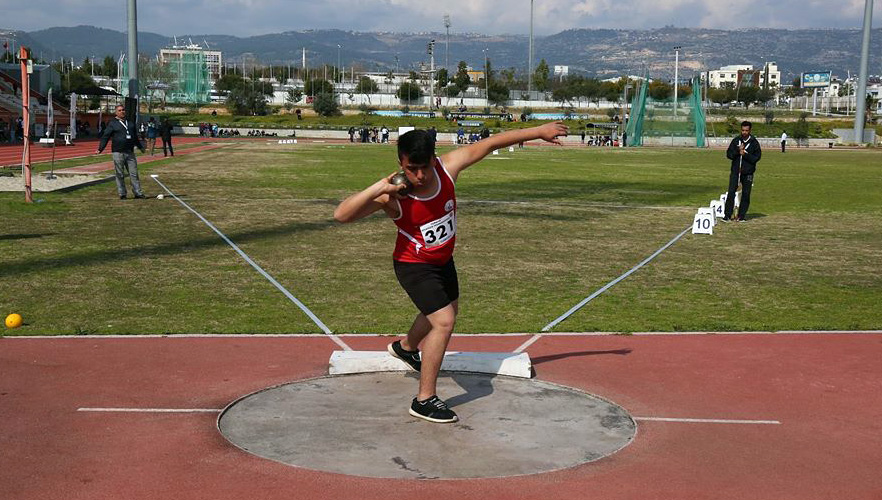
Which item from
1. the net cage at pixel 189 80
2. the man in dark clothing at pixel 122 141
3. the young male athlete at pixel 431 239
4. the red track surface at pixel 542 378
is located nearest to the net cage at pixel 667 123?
the man in dark clothing at pixel 122 141

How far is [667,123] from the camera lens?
8525 cm

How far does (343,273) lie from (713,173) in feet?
103

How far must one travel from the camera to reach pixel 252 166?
40531 mm

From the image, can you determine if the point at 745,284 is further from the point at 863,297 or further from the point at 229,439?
the point at 229,439

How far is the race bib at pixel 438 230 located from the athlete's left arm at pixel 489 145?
0.34 meters

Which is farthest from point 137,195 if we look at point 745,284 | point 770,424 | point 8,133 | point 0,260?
point 8,133

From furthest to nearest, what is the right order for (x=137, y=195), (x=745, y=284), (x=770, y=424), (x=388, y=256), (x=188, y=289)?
(x=137, y=195), (x=388, y=256), (x=745, y=284), (x=188, y=289), (x=770, y=424)

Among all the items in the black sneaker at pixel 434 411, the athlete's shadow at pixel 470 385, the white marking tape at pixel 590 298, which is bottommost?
the white marking tape at pixel 590 298

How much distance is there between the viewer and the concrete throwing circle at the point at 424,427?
6.04 m

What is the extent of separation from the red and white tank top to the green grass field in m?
3.20

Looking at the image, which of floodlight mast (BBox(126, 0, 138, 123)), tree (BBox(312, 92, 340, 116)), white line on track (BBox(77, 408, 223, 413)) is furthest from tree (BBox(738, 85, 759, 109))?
white line on track (BBox(77, 408, 223, 413))

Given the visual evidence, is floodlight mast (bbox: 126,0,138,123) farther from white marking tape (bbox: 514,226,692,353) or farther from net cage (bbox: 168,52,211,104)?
net cage (bbox: 168,52,211,104)

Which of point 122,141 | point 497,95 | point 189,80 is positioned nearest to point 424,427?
point 122,141

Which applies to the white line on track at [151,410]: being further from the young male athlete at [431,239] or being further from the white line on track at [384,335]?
the white line on track at [384,335]
